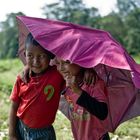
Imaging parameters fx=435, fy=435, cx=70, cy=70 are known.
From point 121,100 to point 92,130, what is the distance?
30 centimetres

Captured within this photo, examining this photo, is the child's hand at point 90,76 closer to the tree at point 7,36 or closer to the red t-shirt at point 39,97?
the red t-shirt at point 39,97

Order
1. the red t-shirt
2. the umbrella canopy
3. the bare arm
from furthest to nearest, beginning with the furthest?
the bare arm
the red t-shirt
the umbrella canopy

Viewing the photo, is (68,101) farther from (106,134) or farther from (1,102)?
(1,102)

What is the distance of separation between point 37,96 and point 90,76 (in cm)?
48

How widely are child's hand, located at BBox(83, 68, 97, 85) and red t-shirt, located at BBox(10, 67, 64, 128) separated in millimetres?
328

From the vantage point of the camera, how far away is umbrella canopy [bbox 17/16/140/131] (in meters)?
2.53

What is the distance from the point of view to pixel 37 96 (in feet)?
9.96

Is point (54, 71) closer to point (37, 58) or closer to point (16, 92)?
point (37, 58)

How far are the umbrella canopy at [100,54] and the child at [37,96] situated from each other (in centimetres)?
22

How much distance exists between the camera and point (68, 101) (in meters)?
3.20

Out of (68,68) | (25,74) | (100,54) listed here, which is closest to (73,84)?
(68,68)

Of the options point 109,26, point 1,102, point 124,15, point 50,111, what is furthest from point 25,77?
point 124,15

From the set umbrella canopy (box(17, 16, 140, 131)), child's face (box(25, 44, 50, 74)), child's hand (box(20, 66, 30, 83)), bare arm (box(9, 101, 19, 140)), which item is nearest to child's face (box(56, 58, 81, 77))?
umbrella canopy (box(17, 16, 140, 131))

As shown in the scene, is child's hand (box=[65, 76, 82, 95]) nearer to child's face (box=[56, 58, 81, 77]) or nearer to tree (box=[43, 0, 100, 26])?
child's face (box=[56, 58, 81, 77])
